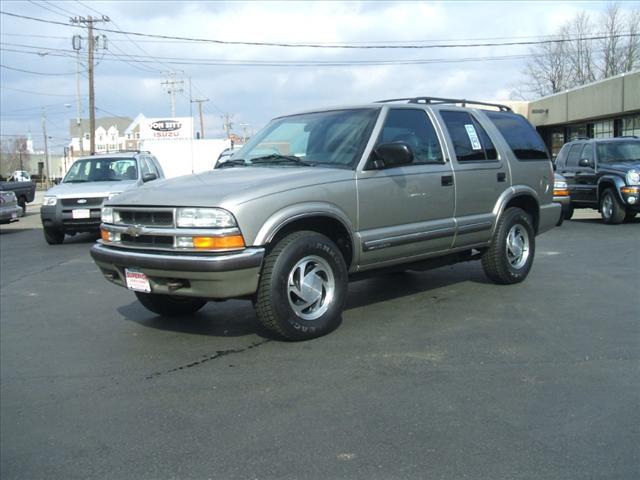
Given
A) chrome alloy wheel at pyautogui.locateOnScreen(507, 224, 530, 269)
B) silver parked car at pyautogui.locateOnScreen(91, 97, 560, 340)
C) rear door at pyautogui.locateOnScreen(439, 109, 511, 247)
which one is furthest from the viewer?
chrome alloy wheel at pyautogui.locateOnScreen(507, 224, 530, 269)

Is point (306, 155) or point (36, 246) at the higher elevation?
point (306, 155)

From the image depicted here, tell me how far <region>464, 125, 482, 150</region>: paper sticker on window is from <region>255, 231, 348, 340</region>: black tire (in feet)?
7.57

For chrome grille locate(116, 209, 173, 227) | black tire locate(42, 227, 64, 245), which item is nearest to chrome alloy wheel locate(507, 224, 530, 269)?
chrome grille locate(116, 209, 173, 227)

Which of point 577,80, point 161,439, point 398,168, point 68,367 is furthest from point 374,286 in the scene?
point 577,80

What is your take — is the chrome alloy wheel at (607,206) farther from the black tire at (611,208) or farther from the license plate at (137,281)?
the license plate at (137,281)

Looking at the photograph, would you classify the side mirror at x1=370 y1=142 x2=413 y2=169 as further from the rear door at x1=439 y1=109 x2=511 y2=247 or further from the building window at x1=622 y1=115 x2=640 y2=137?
the building window at x1=622 y1=115 x2=640 y2=137

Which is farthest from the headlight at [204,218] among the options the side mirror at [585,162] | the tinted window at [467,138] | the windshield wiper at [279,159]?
Result: the side mirror at [585,162]

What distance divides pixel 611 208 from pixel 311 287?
10.7 metres

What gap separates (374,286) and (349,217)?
7.25ft

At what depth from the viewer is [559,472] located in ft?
9.84

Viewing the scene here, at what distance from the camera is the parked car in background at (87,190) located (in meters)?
12.6

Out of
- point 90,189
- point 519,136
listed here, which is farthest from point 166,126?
point 519,136

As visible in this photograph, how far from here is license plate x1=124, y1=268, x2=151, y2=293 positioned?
4930 mm

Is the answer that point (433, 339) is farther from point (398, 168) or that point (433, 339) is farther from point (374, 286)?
point (374, 286)
